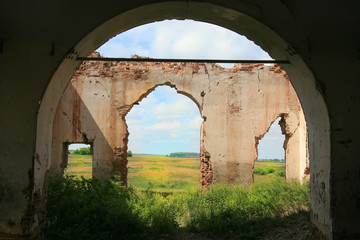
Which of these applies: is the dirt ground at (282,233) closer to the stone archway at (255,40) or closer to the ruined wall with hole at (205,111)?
the stone archway at (255,40)

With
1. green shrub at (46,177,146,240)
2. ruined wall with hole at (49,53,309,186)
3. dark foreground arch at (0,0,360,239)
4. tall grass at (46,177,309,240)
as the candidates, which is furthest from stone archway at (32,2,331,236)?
ruined wall with hole at (49,53,309,186)

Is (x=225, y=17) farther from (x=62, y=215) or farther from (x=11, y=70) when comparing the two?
(x=62, y=215)

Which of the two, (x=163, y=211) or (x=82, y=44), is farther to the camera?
(x=163, y=211)

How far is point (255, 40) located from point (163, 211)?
408 centimetres

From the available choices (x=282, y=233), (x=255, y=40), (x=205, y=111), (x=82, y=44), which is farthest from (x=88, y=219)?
(x=205, y=111)

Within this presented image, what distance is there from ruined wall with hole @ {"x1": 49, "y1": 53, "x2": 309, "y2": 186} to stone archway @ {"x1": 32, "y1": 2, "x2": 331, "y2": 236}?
5538 mm

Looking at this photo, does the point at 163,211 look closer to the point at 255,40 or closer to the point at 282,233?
the point at 282,233

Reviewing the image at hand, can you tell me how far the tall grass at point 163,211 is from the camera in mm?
5203

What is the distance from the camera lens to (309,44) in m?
3.56

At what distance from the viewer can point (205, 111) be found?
984cm

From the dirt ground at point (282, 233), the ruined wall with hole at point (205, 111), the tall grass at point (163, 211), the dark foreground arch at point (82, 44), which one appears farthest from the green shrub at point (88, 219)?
the ruined wall with hole at point (205, 111)

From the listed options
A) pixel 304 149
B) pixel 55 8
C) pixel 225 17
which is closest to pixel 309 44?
pixel 225 17

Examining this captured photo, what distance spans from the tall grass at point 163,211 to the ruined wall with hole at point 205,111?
1314 millimetres

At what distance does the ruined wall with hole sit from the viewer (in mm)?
9680
